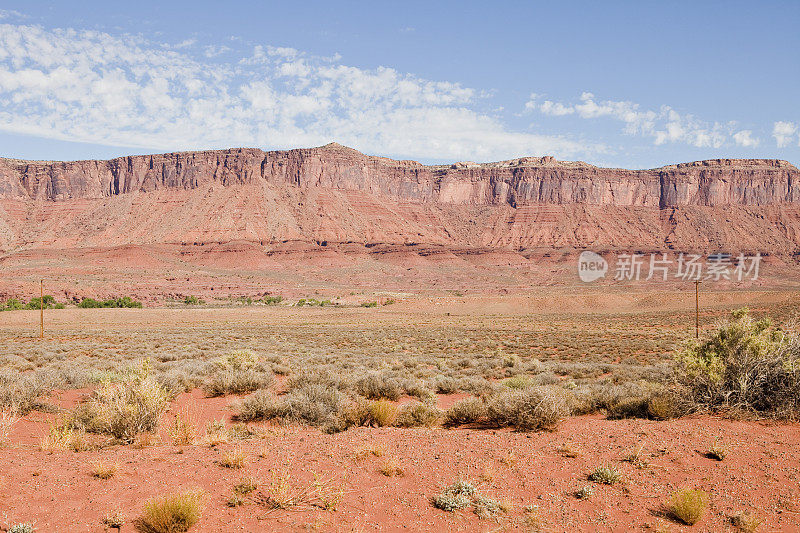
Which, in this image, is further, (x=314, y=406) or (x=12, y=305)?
(x=12, y=305)

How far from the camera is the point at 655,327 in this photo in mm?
35594

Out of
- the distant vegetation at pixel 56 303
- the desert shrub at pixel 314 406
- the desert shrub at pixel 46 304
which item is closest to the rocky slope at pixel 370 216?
the distant vegetation at pixel 56 303

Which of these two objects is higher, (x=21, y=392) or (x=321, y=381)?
(x=21, y=392)

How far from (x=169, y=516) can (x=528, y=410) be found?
202 inches

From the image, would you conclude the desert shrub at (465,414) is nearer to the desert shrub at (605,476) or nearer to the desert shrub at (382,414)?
the desert shrub at (382,414)

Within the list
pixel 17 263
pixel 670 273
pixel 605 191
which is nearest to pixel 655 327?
pixel 670 273

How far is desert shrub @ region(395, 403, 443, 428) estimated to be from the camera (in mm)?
8078

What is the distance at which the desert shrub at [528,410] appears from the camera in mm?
7227

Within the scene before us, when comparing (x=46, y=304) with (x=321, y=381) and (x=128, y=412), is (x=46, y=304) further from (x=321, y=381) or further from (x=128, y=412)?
(x=128, y=412)

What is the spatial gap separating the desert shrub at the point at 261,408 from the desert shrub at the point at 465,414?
2947mm

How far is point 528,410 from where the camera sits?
7.40m

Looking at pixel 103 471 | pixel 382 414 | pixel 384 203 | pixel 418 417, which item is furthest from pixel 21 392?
pixel 384 203

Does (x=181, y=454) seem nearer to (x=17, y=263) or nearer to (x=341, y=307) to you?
(x=341, y=307)

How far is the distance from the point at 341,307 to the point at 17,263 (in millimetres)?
63606
